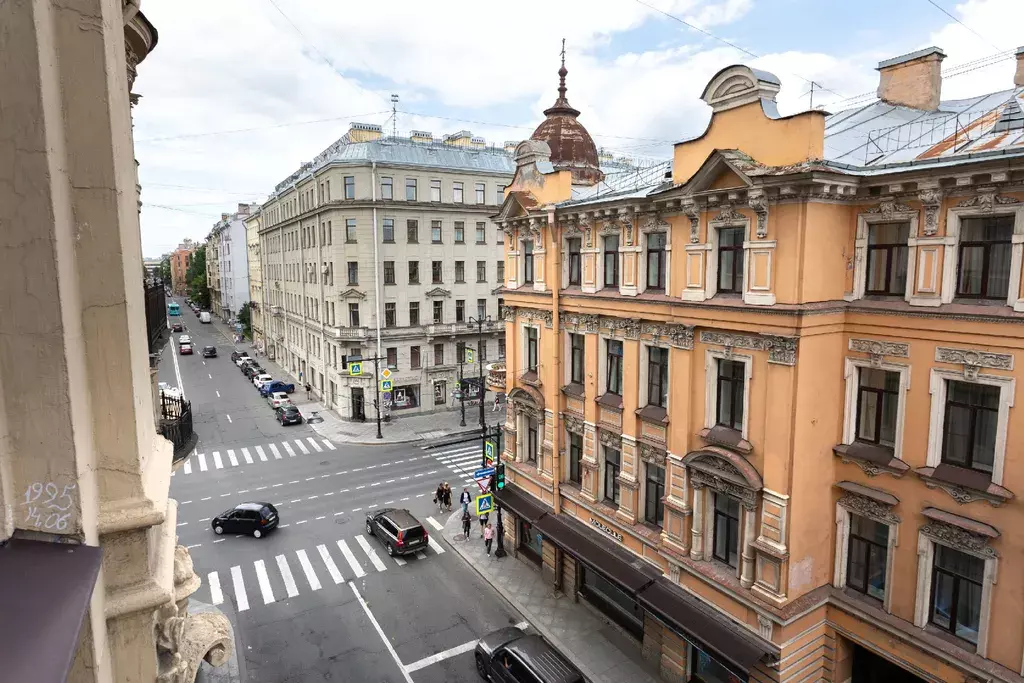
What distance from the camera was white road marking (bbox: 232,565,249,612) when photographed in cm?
2133

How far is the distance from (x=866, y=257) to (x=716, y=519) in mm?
7428

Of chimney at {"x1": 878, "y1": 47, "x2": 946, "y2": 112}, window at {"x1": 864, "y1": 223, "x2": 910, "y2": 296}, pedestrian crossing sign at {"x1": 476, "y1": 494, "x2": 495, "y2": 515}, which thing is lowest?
pedestrian crossing sign at {"x1": 476, "y1": 494, "x2": 495, "y2": 515}

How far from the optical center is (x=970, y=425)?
12031mm

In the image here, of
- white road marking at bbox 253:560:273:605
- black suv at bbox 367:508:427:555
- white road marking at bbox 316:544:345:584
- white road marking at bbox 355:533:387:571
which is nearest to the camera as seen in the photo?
white road marking at bbox 253:560:273:605

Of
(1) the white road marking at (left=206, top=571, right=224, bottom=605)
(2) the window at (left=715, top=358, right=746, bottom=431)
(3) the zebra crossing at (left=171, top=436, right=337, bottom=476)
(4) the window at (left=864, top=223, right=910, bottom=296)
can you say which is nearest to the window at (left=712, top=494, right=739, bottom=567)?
(2) the window at (left=715, top=358, right=746, bottom=431)

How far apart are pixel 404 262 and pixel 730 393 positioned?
1295 inches

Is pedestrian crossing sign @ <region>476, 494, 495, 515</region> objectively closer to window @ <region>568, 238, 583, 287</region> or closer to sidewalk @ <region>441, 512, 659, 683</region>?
sidewalk @ <region>441, 512, 659, 683</region>

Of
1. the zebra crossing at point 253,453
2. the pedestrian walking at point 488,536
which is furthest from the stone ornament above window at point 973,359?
the zebra crossing at point 253,453

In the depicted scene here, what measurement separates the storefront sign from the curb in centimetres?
374

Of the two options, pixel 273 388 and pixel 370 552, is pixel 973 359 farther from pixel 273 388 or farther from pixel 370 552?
pixel 273 388

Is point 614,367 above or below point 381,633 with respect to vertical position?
above

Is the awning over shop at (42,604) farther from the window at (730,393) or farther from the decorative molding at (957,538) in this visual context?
the decorative molding at (957,538)

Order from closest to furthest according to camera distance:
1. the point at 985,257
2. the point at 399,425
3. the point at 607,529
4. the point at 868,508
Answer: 1. the point at 985,257
2. the point at 868,508
3. the point at 607,529
4. the point at 399,425

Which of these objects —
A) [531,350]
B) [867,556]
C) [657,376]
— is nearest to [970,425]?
[867,556]
